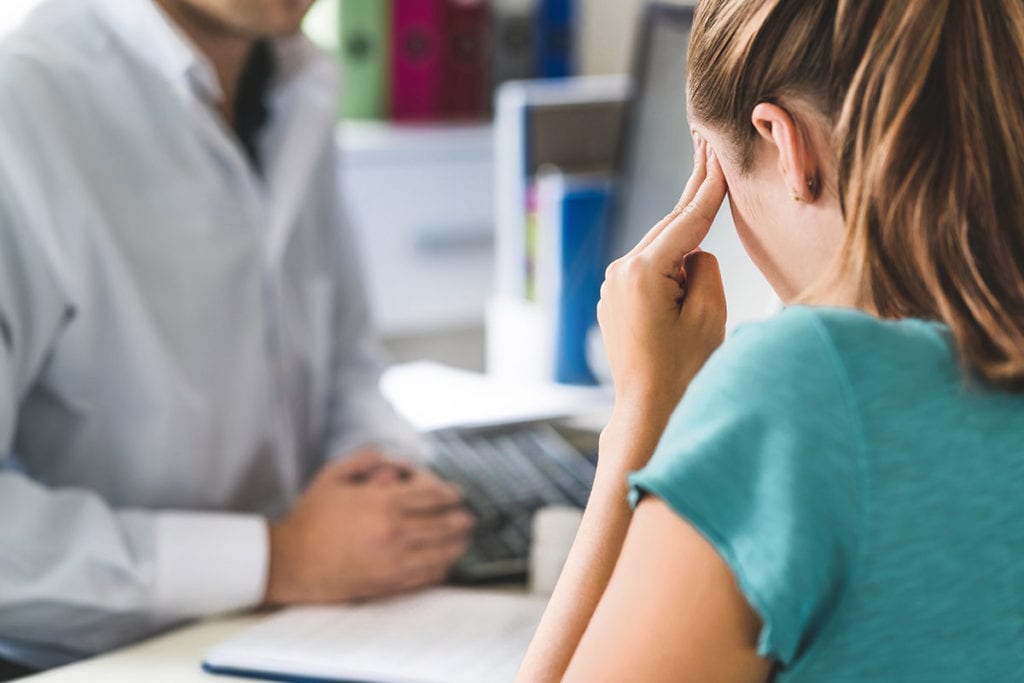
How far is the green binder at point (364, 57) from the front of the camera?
6.56 ft

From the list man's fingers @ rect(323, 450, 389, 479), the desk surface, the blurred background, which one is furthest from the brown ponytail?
the blurred background

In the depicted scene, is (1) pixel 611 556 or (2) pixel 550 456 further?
(2) pixel 550 456

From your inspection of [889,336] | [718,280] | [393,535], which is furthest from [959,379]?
[393,535]

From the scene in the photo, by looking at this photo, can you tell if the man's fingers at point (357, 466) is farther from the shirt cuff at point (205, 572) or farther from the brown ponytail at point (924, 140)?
the brown ponytail at point (924, 140)

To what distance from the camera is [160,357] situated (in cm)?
113

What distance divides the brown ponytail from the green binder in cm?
151

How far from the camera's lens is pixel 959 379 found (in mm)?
532

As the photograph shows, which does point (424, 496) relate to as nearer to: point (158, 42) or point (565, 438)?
point (565, 438)

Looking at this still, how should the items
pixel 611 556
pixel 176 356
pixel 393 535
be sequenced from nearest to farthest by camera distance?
pixel 611 556, pixel 393 535, pixel 176 356

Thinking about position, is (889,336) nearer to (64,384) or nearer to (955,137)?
(955,137)

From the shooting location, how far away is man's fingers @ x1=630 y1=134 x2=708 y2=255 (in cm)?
67

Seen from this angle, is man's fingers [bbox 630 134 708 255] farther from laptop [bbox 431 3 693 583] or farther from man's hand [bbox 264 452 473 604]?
man's hand [bbox 264 452 473 604]

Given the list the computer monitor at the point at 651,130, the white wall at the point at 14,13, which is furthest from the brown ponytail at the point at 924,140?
the white wall at the point at 14,13

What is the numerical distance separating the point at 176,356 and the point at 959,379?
2.70ft
